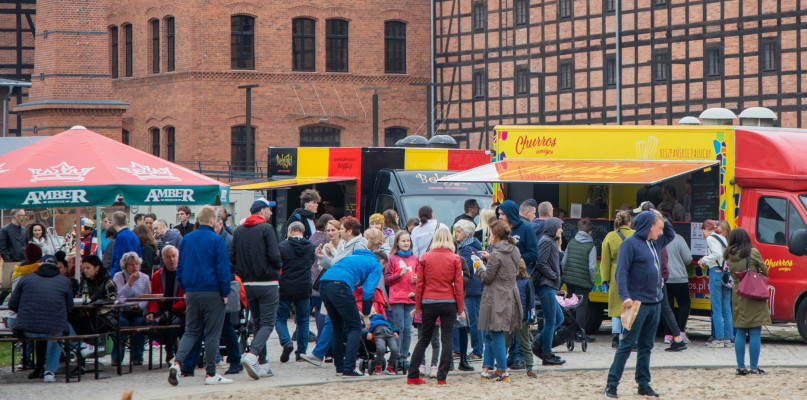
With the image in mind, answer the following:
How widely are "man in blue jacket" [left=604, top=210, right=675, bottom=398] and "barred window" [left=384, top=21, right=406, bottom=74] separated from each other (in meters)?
34.9

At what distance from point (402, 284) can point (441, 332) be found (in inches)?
29.9

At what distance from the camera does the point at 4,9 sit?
45656 mm

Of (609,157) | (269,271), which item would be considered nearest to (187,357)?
(269,271)

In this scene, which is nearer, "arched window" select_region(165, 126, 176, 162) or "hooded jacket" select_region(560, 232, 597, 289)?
"hooded jacket" select_region(560, 232, 597, 289)

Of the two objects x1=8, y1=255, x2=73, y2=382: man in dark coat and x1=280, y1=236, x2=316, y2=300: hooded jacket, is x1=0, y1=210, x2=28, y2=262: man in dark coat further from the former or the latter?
x1=280, y1=236, x2=316, y2=300: hooded jacket

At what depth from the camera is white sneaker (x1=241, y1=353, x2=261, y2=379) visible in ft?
34.6

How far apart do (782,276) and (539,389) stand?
467cm

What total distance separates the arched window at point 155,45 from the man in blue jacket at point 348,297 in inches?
1325

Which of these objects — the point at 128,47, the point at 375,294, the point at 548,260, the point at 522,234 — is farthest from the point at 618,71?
the point at 375,294

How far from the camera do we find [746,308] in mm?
10727

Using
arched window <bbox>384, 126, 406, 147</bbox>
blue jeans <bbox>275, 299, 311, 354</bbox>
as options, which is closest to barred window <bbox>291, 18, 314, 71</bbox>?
arched window <bbox>384, 126, 406, 147</bbox>

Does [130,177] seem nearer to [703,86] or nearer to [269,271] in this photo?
[269,271]

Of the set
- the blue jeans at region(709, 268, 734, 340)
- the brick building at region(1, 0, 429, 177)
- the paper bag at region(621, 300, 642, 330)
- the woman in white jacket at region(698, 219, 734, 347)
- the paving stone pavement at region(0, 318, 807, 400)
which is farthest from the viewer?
the brick building at region(1, 0, 429, 177)

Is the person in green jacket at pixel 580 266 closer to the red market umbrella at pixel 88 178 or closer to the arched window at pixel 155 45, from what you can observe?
the red market umbrella at pixel 88 178
